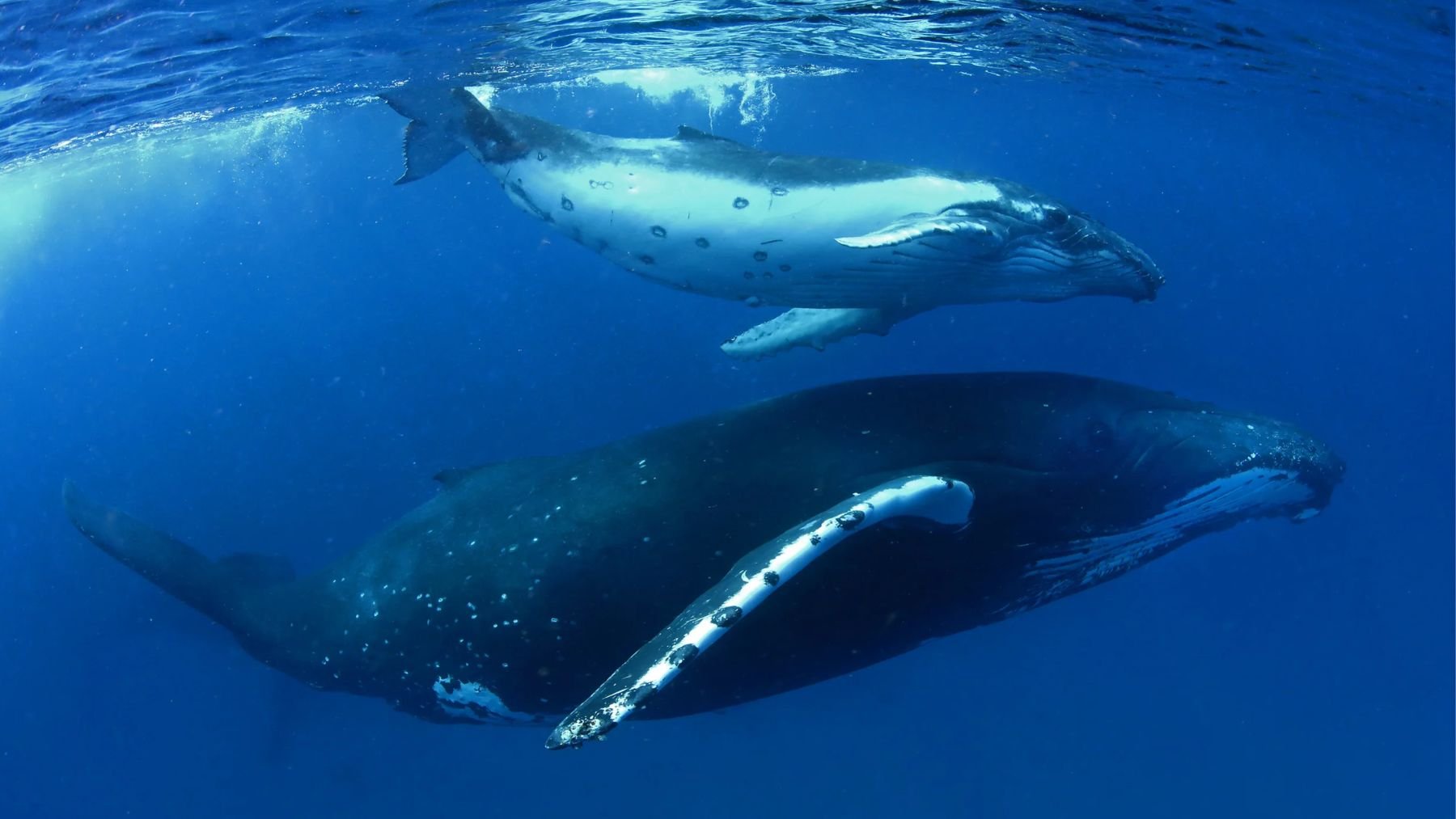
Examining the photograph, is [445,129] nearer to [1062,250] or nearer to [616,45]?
[1062,250]

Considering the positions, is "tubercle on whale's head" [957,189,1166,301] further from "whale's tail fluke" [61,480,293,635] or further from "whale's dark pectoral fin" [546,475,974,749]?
"whale's tail fluke" [61,480,293,635]

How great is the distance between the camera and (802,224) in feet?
22.2

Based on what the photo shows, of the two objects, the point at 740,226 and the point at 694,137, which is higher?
the point at 694,137

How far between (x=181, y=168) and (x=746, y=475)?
39.1 m

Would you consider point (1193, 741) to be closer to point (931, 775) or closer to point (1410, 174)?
point (931, 775)

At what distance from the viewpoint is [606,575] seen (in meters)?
6.12

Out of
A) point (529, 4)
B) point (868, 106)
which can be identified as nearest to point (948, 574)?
point (529, 4)

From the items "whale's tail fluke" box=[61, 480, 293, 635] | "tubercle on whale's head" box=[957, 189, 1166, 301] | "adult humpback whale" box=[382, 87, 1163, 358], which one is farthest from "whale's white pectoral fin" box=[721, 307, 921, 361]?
"whale's tail fluke" box=[61, 480, 293, 635]

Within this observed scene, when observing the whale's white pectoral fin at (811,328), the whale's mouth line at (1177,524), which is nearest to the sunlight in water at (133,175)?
the whale's white pectoral fin at (811,328)

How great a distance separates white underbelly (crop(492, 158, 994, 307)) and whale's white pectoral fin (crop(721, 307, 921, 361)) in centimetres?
53

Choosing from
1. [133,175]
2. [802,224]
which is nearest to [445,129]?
[802,224]

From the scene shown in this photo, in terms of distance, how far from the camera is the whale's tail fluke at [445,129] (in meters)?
8.29

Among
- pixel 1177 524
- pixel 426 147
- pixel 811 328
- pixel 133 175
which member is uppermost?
pixel 426 147

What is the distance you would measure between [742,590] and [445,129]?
22.2ft
